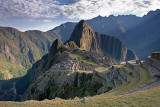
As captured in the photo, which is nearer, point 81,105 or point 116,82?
point 81,105

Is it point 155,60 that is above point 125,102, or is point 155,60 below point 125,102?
above

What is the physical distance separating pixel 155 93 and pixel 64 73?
49.4m

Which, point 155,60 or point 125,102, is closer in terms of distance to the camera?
point 125,102

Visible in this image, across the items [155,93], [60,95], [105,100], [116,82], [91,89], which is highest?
[155,93]

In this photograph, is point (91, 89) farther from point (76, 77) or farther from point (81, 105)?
point (81, 105)

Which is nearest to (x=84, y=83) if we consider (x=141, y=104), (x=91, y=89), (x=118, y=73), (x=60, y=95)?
(x=91, y=89)

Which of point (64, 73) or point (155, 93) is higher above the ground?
point (155, 93)

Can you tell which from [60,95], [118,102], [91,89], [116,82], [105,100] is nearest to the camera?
[118,102]

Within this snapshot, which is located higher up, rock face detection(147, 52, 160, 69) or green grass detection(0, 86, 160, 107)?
rock face detection(147, 52, 160, 69)

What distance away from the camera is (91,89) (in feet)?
166

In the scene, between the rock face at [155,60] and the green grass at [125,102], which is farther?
the rock face at [155,60]

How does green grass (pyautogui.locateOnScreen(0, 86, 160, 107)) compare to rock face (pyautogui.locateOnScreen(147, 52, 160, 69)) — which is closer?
green grass (pyautogui.locateOnScreen(0, 86, 160, 107))

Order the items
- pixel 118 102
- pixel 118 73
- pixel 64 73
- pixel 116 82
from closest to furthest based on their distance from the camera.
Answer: pixel 118 102, pixel 116 82, pixel 118 73, pixel 64 73

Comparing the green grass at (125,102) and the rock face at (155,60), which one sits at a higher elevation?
the rock face at (155,60)
